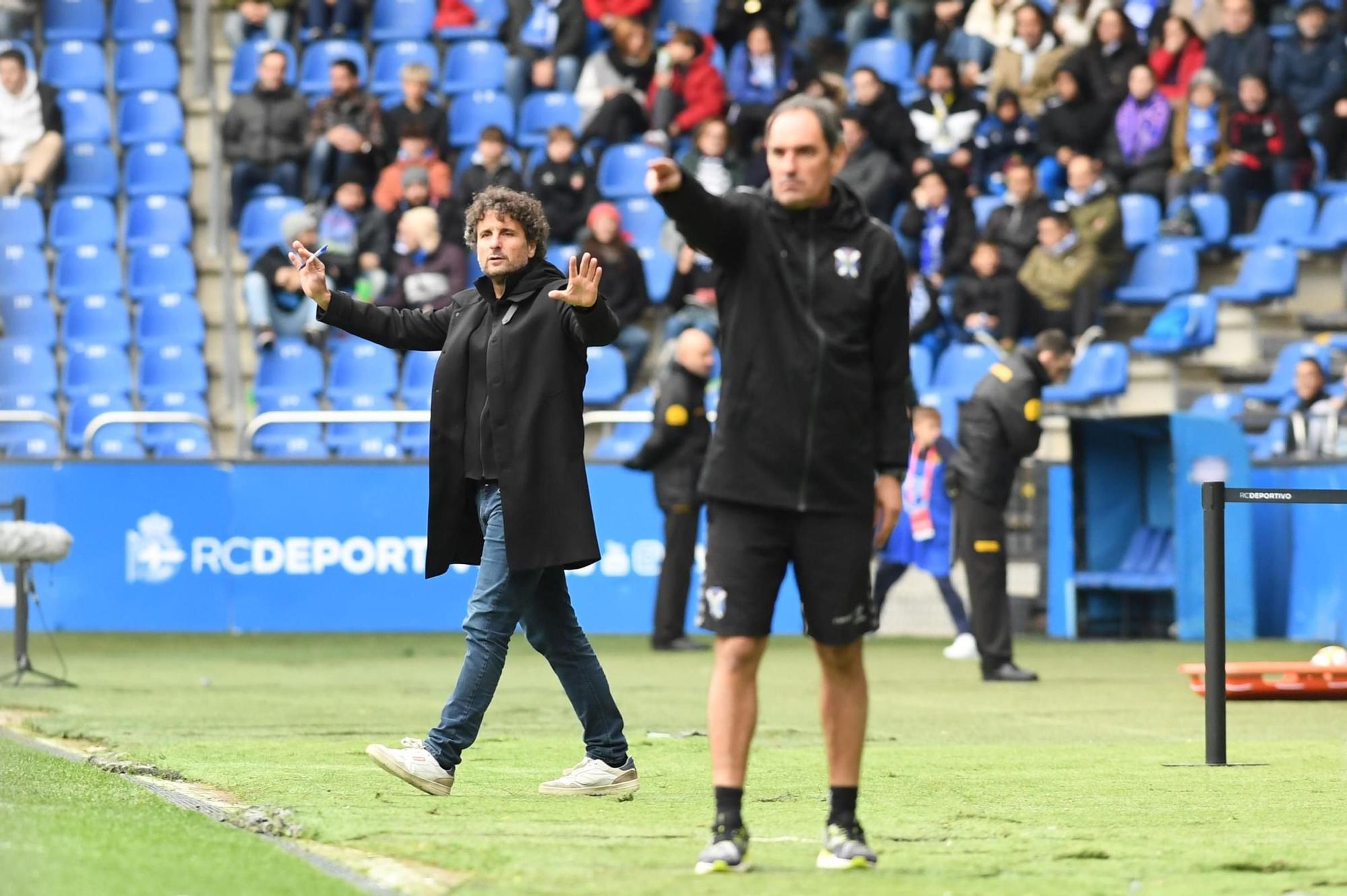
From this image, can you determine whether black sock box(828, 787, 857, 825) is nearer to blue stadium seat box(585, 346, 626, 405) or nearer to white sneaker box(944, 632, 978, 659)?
white sneaker box(944, 632, 978, 659)

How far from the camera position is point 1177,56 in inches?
881

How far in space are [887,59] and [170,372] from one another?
837 cm

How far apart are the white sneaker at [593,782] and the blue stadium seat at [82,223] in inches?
607

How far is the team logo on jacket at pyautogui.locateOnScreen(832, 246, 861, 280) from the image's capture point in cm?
576

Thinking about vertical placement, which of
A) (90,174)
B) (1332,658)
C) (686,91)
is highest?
(686,91)

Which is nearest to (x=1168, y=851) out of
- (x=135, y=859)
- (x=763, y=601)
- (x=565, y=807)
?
(x=763, y=601)

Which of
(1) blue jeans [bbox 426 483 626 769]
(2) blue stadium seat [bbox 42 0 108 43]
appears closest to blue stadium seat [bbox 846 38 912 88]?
(2) blue stadium seat [bbox 42 0 108 43]

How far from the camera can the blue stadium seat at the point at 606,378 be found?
20.1m

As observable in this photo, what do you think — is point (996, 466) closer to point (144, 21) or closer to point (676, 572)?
point (676, 572)

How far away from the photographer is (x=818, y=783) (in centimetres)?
815

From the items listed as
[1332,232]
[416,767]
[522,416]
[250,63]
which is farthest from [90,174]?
[416,767]

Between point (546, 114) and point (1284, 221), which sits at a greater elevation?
point (546, 114)

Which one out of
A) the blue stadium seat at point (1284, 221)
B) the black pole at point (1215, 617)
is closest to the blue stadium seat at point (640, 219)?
the blue stadium seat at point (1284, 221)

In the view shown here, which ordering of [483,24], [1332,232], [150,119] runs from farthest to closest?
1. [483,24]
2. [150,119]
3. [1332,232]
